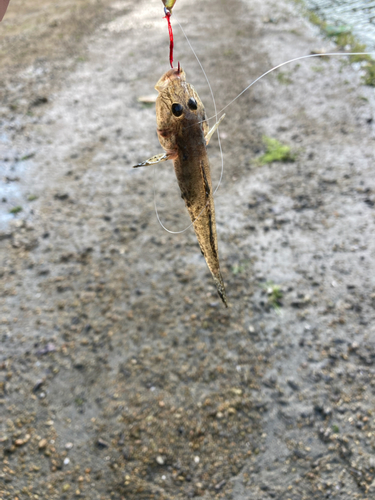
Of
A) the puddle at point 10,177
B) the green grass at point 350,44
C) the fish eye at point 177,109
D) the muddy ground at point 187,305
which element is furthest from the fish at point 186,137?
the green grass at point 350,44

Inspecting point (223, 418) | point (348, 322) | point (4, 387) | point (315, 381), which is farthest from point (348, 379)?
point (4, 387)

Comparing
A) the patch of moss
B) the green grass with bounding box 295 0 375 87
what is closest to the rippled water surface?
the green grass with bounding box 295 0 375 87

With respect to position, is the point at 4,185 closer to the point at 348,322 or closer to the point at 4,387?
the point at 4,387

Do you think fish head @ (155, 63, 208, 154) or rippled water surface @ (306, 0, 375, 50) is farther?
rippled water surface @ (306, 0, 375, 50)

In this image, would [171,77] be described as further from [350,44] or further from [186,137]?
[350,44]

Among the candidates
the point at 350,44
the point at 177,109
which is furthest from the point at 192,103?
the point at 350,44

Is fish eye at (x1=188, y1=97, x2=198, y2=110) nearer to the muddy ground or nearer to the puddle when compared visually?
the muddy ground
